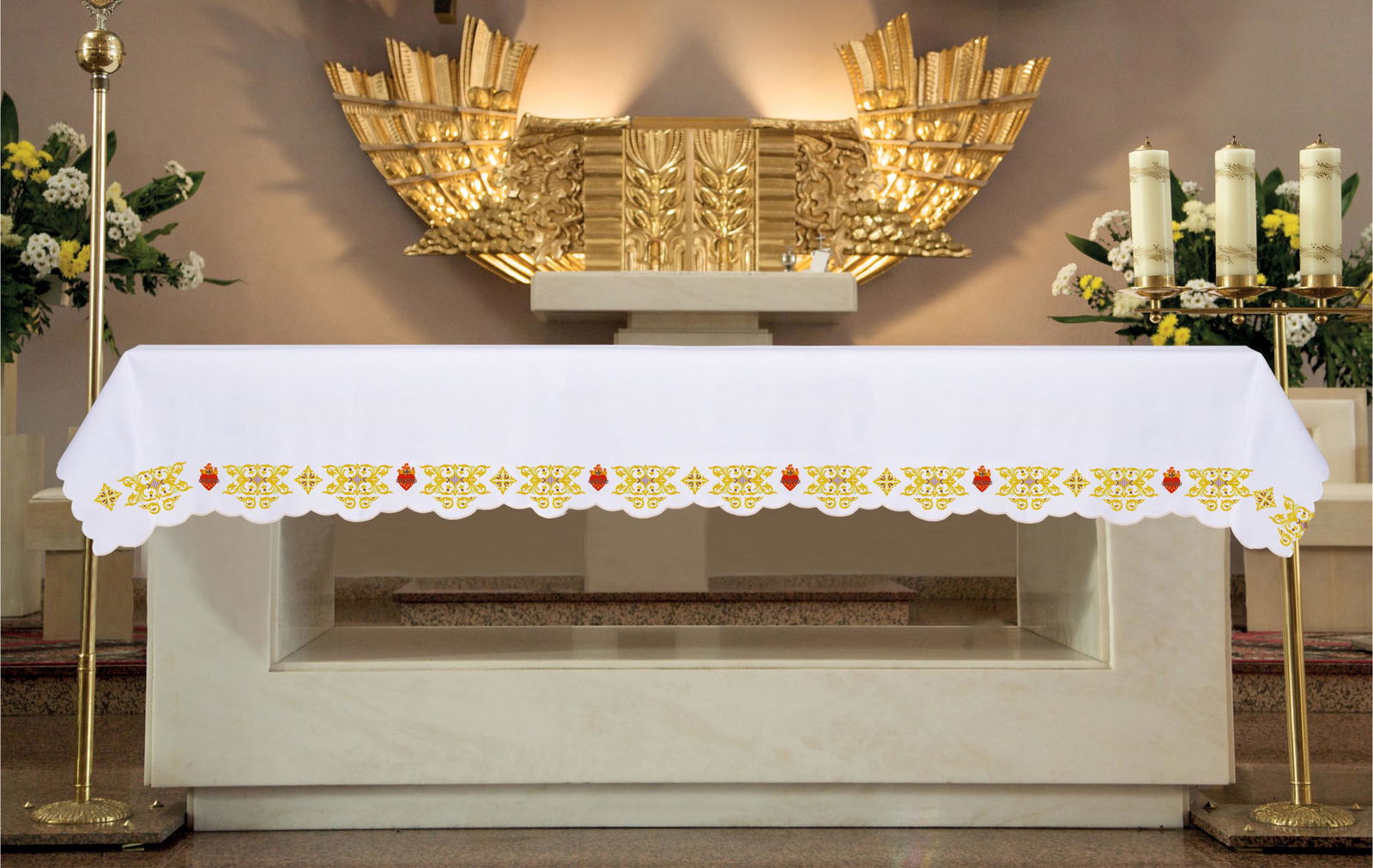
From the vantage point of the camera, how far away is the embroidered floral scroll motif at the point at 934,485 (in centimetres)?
199

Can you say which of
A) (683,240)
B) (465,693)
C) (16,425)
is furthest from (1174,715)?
(16,425)

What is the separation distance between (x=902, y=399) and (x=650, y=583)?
6.52 ft

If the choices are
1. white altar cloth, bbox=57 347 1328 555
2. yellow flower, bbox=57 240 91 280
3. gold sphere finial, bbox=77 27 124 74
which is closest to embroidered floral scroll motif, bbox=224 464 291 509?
white altar cloth, bbox=57 347 1328 555

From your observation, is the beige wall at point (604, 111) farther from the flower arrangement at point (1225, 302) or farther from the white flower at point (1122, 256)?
the white flower at point (1122, 256)

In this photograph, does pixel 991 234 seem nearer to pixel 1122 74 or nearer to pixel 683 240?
pixel 1122 74

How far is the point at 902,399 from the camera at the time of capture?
202 cm

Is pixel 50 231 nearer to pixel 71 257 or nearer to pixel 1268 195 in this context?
pixel 71 257

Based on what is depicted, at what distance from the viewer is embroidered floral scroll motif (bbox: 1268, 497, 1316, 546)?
1.95 meters

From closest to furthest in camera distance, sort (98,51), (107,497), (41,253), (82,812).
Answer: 1. (107,497)
2. (82,812)
3. (98,51)
4. (41,253)

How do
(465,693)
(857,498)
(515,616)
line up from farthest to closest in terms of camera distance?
(515,616)
(465,693)
(857,498)

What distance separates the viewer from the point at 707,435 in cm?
201

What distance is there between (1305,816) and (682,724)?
1.14 meters

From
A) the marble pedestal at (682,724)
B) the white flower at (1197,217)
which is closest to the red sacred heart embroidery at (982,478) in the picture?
the marble pedestal at (682,724)

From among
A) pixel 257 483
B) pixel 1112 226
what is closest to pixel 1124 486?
pixel 257 483
